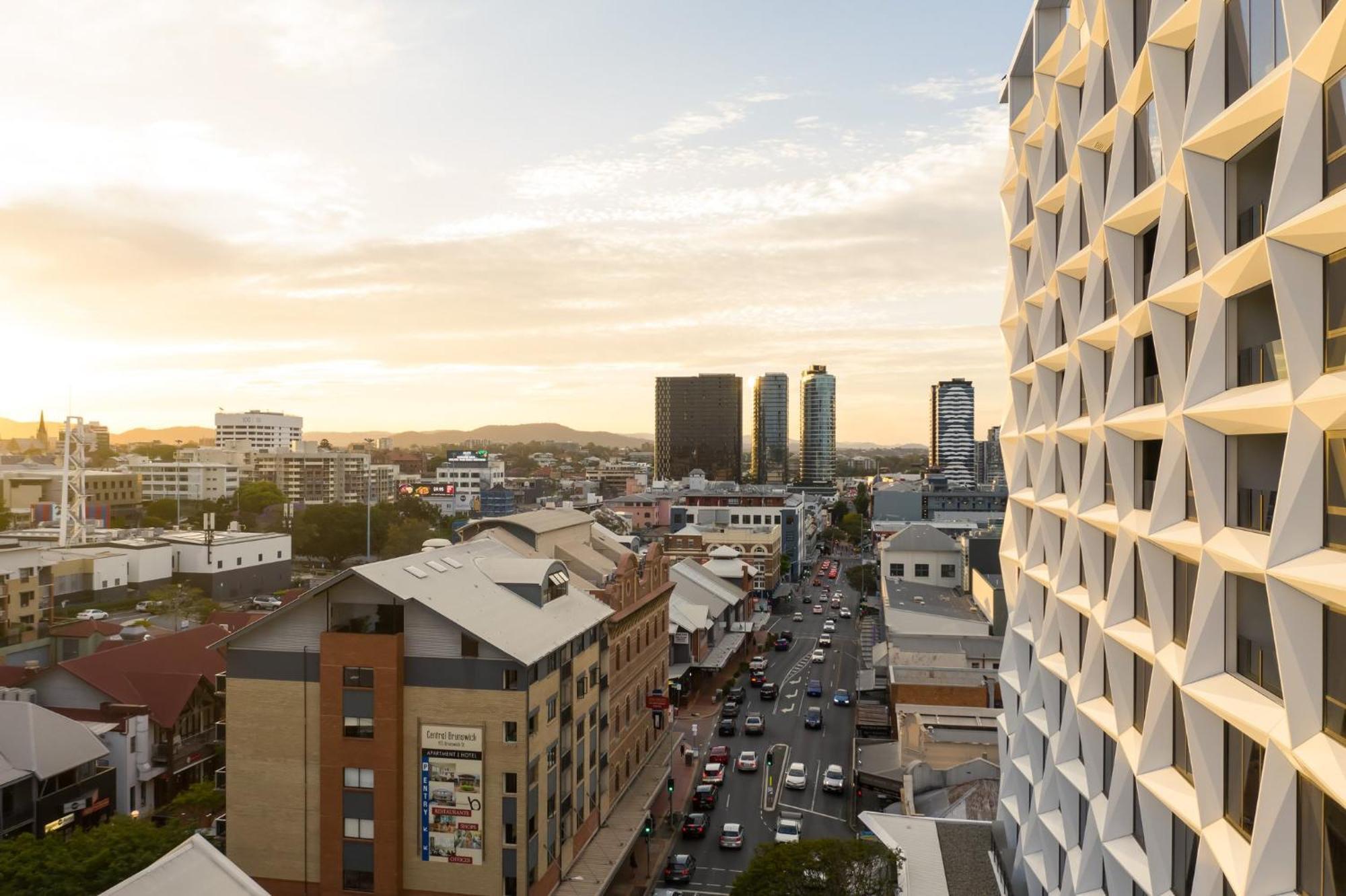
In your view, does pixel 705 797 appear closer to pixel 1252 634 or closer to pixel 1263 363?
pixel 1252 634

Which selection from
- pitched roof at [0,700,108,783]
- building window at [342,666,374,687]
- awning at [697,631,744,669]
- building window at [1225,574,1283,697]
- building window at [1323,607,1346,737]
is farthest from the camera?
awning at [697,631,744,669]

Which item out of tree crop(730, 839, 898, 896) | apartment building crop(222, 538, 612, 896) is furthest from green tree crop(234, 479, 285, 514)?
tree crop(730, 839, 898, 896)

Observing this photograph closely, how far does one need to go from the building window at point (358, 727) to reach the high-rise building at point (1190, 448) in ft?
83.5

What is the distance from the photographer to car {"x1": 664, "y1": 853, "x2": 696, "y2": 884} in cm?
4556

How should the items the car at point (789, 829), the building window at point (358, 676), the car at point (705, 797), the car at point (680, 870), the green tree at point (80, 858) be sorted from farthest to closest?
the car at point (705, 797), the car at point (789, 829), the car at point (680, 870), the building window at point (358, 676), the green tree at point (80, 858)

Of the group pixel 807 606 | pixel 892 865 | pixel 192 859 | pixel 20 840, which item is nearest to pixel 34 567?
pixel 20 840

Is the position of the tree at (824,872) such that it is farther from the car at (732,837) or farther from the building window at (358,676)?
the building window at (358,676)

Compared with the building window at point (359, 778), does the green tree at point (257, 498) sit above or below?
above

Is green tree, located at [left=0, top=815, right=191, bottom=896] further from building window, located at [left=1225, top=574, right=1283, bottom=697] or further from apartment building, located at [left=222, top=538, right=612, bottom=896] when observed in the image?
building window, located at [left=1225, top=574, right=1283, bottom=697]

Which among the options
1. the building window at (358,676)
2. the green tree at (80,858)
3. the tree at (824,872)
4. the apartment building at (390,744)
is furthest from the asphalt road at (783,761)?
the green tree at (80,858)

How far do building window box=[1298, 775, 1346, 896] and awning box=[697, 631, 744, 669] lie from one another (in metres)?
69.9

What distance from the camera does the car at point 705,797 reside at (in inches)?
2172

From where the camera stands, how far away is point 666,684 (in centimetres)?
6512

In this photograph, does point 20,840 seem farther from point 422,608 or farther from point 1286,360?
point 1286,360
